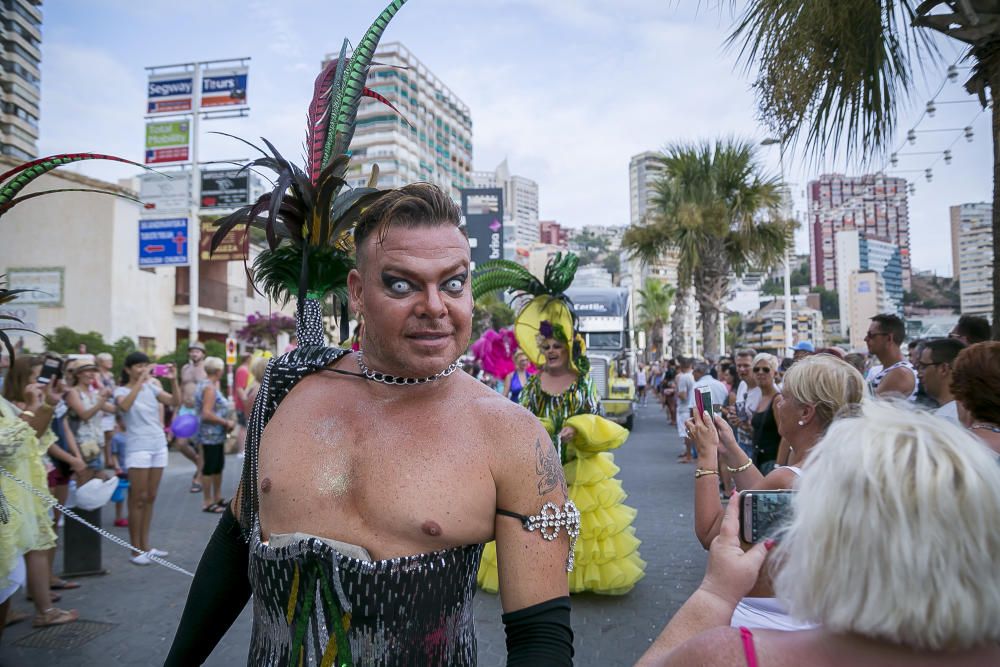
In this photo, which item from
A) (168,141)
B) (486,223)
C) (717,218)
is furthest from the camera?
(486,223)

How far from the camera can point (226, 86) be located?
60.4 ft

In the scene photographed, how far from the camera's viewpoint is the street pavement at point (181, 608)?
4082 mm

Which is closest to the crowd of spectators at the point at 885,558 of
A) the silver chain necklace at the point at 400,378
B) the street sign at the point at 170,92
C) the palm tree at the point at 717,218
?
the silver chain necklace at the point at 400,378

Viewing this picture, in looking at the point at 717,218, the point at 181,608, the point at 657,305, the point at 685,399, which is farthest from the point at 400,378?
the point at 657,305

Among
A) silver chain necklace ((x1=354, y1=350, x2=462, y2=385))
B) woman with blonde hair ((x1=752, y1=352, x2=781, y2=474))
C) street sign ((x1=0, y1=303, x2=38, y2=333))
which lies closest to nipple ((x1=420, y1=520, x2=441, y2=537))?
silver chain necklace ((x1=354, y1=350, x2=462, y2=385))

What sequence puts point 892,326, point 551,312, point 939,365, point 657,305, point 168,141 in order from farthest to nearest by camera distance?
point 657,305
point 168,141
point 551,312
point 892,326
point 939,365

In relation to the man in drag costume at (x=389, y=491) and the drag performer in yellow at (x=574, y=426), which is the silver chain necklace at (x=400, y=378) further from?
the drag performer in yellow at (x=574, y=426)

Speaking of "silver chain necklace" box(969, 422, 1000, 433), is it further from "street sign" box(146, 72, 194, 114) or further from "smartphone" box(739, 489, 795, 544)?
"street sign" box(146, 72, 194, 114)

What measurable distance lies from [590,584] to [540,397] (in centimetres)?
147

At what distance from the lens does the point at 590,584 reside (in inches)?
191

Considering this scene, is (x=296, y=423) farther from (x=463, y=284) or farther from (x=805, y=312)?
(x=805, y=312)

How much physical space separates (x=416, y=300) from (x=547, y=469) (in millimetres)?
532

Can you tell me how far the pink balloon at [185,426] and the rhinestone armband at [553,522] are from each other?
7.37 metres

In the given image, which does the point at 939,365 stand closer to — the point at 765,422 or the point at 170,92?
the point at 765,422
